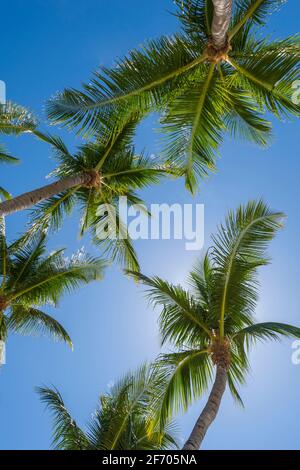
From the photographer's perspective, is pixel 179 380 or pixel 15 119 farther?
pixel 15 119

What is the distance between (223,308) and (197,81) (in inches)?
178

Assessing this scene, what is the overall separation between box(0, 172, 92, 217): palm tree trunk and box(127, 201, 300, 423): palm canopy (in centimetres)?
274

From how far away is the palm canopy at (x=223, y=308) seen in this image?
1103cm

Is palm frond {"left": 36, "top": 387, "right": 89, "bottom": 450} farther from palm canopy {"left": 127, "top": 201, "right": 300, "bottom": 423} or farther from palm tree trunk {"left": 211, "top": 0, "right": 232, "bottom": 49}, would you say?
palm tree trunk {"left": 211, "top": 0, "right": 232, "bottom": 49}

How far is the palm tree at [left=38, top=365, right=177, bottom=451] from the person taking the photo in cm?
1128

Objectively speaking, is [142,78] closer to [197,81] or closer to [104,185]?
[197,81]

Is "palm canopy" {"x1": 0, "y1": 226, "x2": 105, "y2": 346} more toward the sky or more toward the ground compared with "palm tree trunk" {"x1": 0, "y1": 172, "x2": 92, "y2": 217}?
more toward the ground

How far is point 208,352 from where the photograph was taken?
1114cm

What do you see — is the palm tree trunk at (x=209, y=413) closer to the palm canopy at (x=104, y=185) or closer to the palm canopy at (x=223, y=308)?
the palm canopy at (x=223, y=308)

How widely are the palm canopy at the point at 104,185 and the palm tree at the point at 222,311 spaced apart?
3.45 m

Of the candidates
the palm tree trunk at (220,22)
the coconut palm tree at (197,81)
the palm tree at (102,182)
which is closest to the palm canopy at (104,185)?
the palm tree at (102,182)

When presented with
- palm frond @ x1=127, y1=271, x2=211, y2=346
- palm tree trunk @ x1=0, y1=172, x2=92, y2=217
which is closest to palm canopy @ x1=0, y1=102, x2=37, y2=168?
palm tree trunk @ x1=0, y1=172, x2=92, y2=217

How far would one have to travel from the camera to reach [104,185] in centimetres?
1429

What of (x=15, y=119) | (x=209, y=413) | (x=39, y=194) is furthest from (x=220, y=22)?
(x=209, y=413)
